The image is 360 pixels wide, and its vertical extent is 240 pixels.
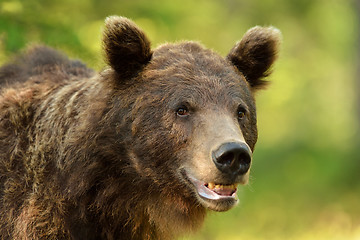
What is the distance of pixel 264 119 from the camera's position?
29.2 metres

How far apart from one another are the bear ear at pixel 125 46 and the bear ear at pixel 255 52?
33.7 inches

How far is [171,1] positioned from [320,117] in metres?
20.6

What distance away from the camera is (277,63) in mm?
13414

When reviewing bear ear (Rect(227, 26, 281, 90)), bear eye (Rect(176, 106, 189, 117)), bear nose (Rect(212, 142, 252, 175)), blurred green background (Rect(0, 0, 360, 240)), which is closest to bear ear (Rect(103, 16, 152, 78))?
blurred green background (Rect(0, 0, 360, 240))

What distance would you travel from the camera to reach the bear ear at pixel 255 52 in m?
5.70

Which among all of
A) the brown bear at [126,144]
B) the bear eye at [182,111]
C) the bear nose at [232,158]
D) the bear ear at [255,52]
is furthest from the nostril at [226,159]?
the bear ear at [255,52]

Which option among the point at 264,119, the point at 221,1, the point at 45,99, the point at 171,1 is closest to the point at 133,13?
the point at 171,1

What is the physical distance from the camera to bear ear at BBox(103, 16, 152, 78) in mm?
5238

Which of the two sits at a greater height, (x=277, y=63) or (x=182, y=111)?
(x=277, y=63)

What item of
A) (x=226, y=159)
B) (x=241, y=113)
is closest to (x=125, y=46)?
(x=241, y=113)

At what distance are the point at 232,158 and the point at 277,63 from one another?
911cm

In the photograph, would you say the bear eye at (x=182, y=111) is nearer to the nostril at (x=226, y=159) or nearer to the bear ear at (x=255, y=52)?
the nostril at (x=226, y=159)

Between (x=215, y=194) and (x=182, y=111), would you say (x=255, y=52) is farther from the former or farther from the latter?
(x=215, y=194)

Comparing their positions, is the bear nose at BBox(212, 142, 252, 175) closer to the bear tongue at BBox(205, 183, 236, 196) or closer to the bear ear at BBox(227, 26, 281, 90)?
the bear tongue at BBox(205, 183, 236, 196)
